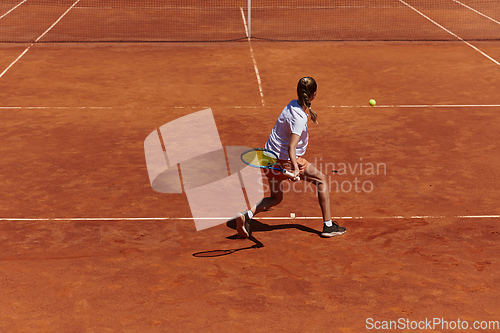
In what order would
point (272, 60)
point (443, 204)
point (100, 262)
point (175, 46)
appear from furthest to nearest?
point (175, 46)
point (272, 60)
point (443, 204)
point (100, 262)

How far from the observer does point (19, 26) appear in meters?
20.8

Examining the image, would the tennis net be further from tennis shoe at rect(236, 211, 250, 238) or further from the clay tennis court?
tennis shoe at rect(236, 211, 250, 238)

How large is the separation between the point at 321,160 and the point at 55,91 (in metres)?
7.13

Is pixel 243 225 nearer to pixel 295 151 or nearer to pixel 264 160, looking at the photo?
pixel 264 160

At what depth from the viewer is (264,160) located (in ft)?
24.5

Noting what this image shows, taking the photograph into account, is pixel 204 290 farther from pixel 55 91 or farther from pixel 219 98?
pixel 55 91

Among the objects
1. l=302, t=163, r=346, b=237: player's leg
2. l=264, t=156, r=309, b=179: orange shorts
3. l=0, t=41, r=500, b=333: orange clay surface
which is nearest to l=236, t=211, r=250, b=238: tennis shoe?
l=0, t=41, r=500, b=333: orange clay surface

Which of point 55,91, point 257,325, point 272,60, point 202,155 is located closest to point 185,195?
point 202,155

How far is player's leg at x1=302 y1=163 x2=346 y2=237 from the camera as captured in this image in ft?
23.6

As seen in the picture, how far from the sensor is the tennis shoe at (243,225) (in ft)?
23.8

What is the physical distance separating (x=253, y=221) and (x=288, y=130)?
1.67m

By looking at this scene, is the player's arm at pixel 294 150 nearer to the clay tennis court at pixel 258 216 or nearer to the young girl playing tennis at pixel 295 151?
the young girl playing tennis at pixel 295 151

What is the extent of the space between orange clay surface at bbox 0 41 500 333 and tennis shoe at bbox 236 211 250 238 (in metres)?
0.16

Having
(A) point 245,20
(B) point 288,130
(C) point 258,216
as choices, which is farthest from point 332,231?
(A) point 245,20
